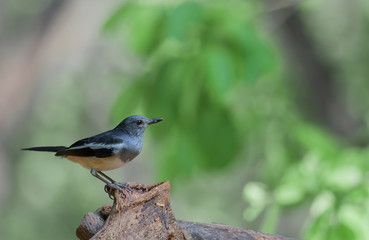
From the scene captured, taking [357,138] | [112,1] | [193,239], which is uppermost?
[112,1]

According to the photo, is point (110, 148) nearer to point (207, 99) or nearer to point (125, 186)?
point (125, 186)

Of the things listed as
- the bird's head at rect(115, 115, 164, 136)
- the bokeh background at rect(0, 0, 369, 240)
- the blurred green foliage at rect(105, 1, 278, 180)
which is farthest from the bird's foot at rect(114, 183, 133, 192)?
the blurred green foliage at rect(105, 1, 278, 180)

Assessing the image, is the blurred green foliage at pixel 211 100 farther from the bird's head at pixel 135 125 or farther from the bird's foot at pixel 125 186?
the bird's foot at pixel 125 186

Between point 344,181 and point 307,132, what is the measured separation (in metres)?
0.37

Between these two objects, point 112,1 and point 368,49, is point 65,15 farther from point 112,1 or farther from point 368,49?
point 368,49

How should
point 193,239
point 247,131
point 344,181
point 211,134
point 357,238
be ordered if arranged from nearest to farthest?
point 193,239, point 357,238, point 344,181, point 211,134, point 247,131

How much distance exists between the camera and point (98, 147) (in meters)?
1.27

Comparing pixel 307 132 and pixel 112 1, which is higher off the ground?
pixel 112 1

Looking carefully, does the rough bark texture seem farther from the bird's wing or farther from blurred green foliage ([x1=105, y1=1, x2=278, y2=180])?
blurred green foliage ([x1=105, y1=1, x2=278, y2=180])

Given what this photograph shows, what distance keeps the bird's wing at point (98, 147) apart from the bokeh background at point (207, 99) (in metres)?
0.72

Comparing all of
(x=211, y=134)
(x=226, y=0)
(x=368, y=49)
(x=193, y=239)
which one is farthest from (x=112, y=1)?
(x=193, y=239)

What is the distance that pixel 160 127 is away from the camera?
7.55 feet

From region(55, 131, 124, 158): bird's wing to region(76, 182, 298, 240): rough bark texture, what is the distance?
10cm

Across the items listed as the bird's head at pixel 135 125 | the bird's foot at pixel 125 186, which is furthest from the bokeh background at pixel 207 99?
the bird's foot at pixel 125 186
